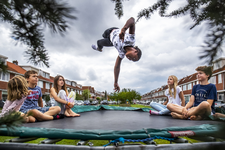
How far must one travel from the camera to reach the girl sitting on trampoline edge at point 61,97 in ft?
7.82

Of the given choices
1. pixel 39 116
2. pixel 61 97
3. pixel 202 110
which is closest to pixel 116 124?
pixel 39 116

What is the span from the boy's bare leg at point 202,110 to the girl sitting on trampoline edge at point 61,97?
1854 millimetres

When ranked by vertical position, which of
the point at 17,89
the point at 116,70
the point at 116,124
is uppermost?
the point at 116,70

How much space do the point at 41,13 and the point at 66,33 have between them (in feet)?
0.43

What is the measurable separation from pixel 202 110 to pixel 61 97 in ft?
6.83

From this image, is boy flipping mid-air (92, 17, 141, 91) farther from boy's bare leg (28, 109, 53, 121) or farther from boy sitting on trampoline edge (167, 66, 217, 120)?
boy's bare leg (28, 109, 53, 121)

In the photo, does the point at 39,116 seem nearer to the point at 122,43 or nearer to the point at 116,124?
the point at 116,124

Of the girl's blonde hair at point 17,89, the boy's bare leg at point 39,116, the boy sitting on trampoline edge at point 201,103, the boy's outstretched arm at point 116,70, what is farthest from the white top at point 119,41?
the boy's bare leg at point 39,116

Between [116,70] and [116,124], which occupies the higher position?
[116,70]

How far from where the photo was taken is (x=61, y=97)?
8.00ft

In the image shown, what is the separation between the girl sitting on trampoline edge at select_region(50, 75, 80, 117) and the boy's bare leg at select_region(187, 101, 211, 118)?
1854 mm

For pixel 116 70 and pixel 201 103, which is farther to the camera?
pixel 116 70

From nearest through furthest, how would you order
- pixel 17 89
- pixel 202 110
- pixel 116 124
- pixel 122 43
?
1. pixel 17 89
2. pixel 116 124
3. pixel 202 110
4. pixel 122 43

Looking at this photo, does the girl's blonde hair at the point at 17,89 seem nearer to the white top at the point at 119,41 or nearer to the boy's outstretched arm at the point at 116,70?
the white top at the point at 119,41
